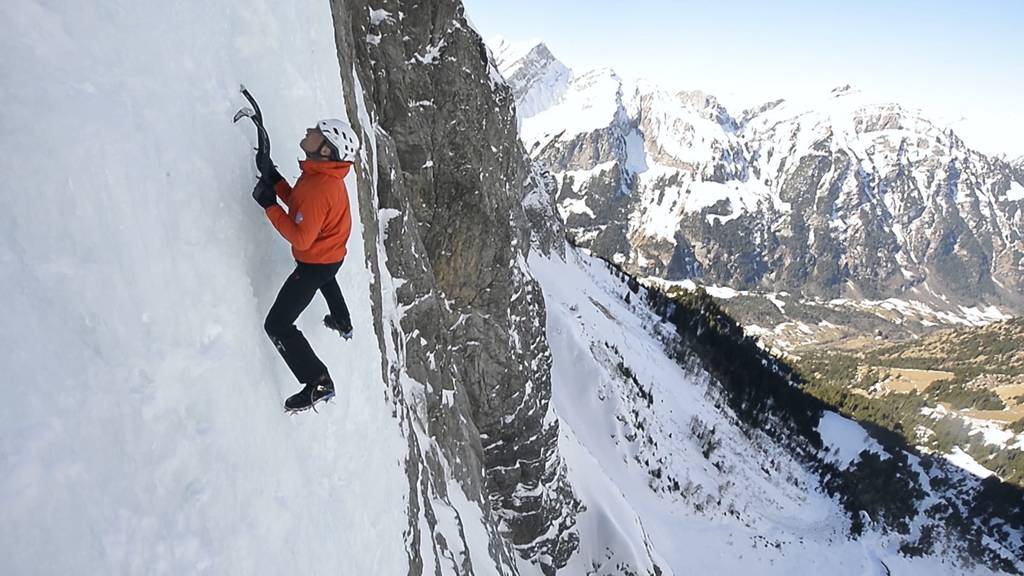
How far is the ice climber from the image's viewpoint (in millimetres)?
5309

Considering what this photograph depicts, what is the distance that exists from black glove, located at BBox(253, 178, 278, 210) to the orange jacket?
10 centimetres

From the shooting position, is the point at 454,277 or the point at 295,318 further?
the point at 454,277

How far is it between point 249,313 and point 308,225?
113 cm

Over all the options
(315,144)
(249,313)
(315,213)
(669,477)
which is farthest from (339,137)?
(669,477)

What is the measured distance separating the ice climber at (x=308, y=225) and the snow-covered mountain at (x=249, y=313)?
33 cm

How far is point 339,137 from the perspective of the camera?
5363mm

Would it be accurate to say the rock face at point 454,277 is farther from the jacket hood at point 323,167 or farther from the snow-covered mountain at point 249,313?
the jacket hood at point 323,167

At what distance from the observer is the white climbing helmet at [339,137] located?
209 inches

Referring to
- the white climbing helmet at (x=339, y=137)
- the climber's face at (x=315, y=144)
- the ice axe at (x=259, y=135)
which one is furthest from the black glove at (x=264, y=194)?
the white climbing helmet at (x=339, y=137)

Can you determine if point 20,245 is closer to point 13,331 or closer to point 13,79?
point 13,331

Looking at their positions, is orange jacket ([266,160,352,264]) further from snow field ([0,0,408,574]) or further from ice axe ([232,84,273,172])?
snow field ([0,0,408,574])

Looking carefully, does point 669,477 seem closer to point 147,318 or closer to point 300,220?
point 300,220

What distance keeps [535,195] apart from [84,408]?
232ft

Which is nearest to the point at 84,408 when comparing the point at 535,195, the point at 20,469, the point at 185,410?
the point at 20,469
